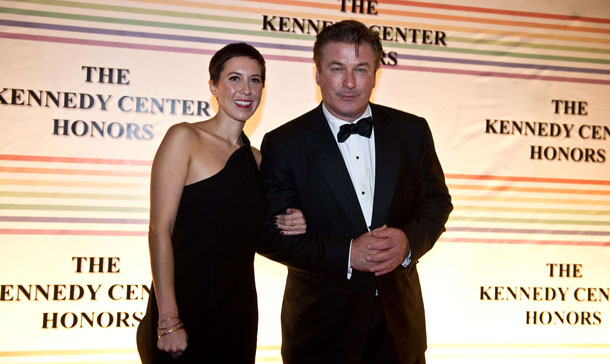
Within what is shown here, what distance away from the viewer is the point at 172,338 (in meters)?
1.90

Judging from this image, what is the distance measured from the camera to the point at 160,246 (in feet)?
6.23

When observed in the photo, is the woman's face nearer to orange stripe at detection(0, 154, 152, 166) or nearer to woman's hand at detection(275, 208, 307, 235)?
woman's hand at detection(275, 208, 307, 235)

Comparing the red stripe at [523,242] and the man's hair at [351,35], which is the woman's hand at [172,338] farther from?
the red stripe at [523,242]

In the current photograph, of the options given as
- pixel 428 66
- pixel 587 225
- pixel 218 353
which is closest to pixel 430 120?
pixel 428 66

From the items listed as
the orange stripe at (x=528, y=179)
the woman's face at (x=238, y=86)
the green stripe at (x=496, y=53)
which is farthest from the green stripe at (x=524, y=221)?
the woman's face at (x=238, y=86)

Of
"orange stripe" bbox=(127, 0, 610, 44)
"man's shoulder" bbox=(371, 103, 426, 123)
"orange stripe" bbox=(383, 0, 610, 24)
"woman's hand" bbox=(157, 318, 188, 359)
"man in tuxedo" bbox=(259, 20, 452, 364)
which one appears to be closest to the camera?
"woman's hand" bbox=(157, 318, 188, 359)

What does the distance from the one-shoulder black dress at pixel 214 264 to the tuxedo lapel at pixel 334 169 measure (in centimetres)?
28

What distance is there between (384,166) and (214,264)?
2.39 ft

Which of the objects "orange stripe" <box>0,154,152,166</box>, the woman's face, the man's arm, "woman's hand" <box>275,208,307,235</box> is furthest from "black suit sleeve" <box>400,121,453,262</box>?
"orange stripe" <box>0,154,152,166</box>

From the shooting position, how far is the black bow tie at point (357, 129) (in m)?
2.14

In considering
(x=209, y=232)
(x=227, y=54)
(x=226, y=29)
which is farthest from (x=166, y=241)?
(x=226, y=29)

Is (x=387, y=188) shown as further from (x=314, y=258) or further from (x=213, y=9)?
(x=213, y=9)

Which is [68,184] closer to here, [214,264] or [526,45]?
[214,264]

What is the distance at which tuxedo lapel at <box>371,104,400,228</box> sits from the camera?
2043mm
